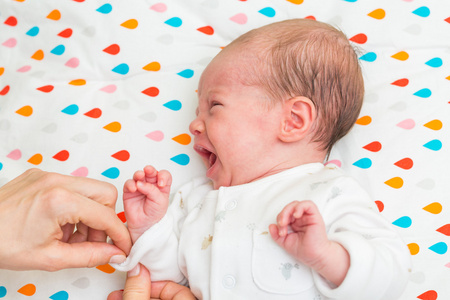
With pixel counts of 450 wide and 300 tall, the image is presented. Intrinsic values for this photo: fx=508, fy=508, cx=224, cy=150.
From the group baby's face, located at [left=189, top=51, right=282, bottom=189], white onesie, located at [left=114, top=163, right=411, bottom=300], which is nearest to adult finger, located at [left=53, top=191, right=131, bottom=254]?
white onesie, located at [left=114, top=163, right=411, bottom=300]

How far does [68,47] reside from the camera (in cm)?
195

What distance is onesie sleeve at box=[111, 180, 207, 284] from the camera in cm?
137

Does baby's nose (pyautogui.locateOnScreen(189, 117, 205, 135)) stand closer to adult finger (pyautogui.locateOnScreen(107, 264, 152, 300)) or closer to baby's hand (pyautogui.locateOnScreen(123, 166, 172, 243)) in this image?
baby's hand (pyautogui.locateOnScreen(123, 166, 172, 243))

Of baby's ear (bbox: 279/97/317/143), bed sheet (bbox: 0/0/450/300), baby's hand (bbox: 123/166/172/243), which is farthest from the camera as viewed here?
bed sheet (bbox: 0/0/450/300)

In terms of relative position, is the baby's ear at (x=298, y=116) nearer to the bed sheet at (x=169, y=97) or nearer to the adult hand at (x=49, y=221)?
the bed sheet at (x=169, y=97)

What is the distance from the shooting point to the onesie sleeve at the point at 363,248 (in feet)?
3.81

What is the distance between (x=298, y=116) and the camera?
148cm

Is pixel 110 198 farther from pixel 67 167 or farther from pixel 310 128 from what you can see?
pixel 310 128

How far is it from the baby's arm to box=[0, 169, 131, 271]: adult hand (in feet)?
1.44

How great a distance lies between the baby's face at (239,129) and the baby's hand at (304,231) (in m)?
0.32

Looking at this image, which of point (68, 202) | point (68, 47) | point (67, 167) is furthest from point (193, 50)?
point (68, 202)

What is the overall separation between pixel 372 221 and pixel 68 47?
4.28ft

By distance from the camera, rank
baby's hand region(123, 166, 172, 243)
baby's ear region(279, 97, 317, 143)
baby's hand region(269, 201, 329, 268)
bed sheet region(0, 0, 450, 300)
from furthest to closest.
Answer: bed sheet region(0, 0, 450, 300), baby's ear region(279, 97, 317, 143), baby's hand region(123, 166, 172, 243), baby's hand region(269, 201, 329, 268)

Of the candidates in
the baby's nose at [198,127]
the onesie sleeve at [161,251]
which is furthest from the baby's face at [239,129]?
the onesie sleeve at [161,251]
